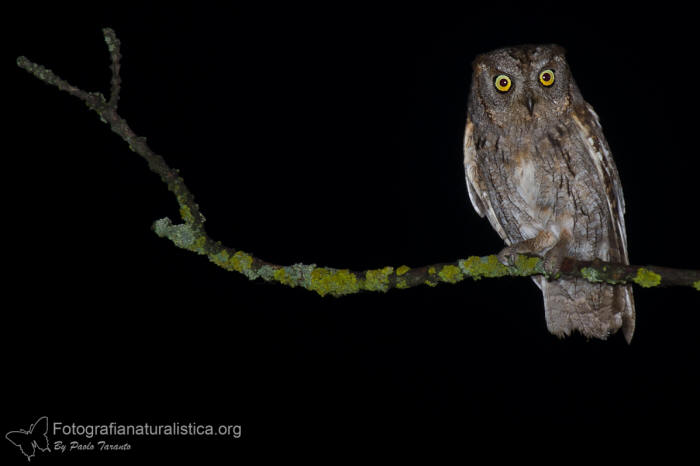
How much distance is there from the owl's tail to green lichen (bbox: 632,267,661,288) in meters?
0.88

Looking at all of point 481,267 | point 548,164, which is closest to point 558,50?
point 548,164

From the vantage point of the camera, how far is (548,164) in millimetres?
2326

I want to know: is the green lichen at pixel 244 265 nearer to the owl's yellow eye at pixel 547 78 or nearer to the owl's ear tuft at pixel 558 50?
the owl's yellow eye at pixel 547 78

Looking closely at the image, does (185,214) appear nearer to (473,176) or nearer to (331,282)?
(331,282)

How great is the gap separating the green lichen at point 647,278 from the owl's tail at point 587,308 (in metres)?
0.88

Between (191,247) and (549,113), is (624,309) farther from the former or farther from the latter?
(191,247)

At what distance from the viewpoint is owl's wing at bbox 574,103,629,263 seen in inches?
94.0

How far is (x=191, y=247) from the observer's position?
175 centimetres

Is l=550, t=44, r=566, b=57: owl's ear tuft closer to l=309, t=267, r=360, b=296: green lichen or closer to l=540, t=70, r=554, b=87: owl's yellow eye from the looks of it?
l=540, t=70, r=554, b=87: owl's yellow eye

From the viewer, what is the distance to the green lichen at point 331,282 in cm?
176

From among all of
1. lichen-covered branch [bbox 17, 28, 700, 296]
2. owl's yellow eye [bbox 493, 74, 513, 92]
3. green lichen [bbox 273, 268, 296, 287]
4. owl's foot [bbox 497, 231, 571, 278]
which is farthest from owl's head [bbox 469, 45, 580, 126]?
green lichen [bbox 273, 268, 296, 287]

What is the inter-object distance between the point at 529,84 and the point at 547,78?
3.4 inches

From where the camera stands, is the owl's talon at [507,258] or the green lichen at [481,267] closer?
the green lichen at [481,267]

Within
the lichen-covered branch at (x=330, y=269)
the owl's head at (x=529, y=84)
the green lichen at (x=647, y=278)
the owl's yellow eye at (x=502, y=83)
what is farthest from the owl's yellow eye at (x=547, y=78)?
the green lichen at (x=647, y=278)
